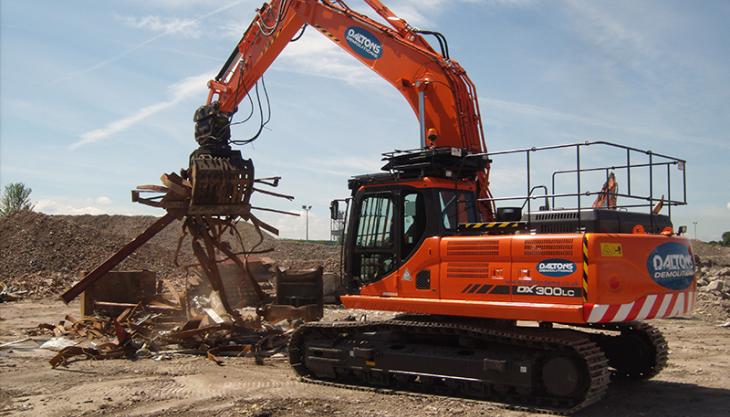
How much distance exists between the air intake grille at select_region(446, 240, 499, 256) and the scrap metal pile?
415cm

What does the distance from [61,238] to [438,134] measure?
73.6 ft

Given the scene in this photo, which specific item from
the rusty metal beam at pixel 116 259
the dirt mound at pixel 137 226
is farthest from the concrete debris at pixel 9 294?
the dirt mound at pixel 137 226

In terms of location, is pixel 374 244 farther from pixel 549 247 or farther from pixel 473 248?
pixel 549 247

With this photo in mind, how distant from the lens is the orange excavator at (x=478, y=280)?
7.21 metres

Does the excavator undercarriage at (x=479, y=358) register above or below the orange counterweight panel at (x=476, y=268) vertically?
below

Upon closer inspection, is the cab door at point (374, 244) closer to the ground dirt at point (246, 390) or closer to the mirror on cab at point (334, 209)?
the mirror on cab at point (334, 209)

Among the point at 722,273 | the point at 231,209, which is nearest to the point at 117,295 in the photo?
the point at 231,209

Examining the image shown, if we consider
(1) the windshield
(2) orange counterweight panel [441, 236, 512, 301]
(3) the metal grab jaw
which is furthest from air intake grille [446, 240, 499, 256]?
(3) the metal grab jaw

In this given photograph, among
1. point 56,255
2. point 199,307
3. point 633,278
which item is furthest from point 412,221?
point 56,255

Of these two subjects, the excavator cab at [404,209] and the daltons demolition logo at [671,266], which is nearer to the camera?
the daltons demolition logo at [671,266]

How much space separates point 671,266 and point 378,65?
5647 mm

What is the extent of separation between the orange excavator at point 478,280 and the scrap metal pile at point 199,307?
87.7 inches

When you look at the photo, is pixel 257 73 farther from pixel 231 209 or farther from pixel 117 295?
pixel 117 295

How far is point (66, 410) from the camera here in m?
7.50
